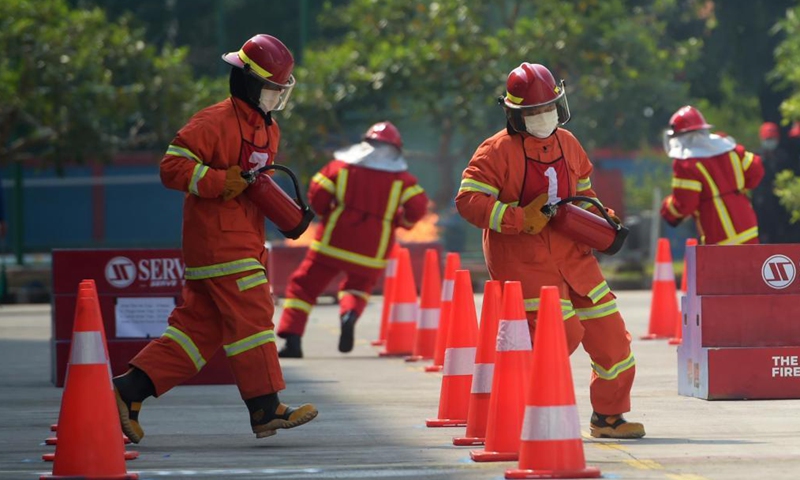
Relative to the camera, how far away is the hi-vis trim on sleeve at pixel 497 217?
8102 millimetres

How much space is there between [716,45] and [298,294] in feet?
57.9

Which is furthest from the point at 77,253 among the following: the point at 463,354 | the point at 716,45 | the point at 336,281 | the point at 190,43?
the point at 190,43

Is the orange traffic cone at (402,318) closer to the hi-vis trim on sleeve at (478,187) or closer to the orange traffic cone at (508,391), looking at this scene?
the hi-vis trim on sleeve at (478,187)

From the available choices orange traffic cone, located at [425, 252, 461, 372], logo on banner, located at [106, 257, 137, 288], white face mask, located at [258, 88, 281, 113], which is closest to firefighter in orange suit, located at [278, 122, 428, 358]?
orange traffic cone, located at [425, 252, 461, 372]

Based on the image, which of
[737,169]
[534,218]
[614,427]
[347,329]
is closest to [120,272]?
[347,329]

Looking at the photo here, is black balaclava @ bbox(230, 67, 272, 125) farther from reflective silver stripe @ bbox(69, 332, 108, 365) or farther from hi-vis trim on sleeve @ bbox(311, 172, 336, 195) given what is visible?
hi-vis trim on sleeve @ bbox(311, 172, 336, 195)

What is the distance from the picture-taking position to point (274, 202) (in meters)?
8.47

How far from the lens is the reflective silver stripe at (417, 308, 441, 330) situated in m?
13.0

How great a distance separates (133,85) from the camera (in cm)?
2494

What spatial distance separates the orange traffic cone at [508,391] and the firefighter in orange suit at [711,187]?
245 inches

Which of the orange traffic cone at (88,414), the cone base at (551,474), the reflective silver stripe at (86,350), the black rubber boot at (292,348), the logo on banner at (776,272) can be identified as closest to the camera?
the cone base at (551,474)

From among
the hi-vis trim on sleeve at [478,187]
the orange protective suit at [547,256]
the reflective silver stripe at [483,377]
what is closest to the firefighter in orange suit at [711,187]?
the orange protective suit at [547,256]

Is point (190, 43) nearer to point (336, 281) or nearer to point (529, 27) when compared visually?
point (529, 27)

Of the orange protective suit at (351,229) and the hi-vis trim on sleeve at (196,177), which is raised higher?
the hi-vis trim on sleeve at (196,177)
